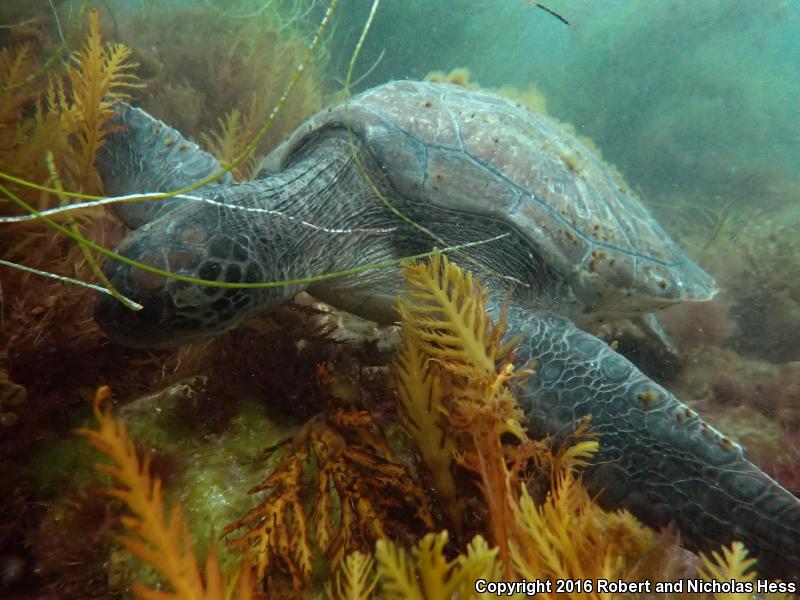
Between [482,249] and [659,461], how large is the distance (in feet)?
4.70

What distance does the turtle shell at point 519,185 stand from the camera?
2406 millimetres

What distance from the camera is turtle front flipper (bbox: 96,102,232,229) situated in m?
2.64

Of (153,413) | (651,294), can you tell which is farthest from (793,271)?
(153,413)

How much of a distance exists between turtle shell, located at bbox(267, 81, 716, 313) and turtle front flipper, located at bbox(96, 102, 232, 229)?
27.0 inches

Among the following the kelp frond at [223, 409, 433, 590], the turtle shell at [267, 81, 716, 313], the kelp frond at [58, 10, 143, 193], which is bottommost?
the kelp frond at [223, 409, 433, 590]

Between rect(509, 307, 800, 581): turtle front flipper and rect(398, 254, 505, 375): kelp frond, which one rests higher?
rect(398, 254, 505, 375): kelp frond

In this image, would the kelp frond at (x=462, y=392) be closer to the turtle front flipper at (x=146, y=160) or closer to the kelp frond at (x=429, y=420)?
the kelp frond at (x=429, y=420)

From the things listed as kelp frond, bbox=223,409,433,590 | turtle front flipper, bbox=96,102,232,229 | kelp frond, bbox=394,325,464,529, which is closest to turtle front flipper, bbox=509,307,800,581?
kelp frond, bbox=394,325,464,529

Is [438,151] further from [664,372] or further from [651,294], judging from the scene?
[664,372]

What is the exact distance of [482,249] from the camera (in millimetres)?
2559

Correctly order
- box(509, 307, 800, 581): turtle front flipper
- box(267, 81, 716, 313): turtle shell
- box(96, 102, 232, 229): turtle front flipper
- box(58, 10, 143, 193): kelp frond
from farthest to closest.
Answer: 1. box(96, 102, 232, 229): turtle front flipper
2. box(267, 81, 716, 313): turtle shell
3. box(58, 10, 143, 193): kelp frond
4. box(509, 307, 800, 581): turtle front flipper

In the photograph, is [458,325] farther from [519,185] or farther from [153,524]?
[519,185]

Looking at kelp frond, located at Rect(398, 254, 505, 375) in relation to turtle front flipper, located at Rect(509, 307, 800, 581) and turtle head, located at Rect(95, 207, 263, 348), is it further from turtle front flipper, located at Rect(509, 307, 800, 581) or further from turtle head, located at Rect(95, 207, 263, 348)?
turtle head, located at Rect(95, 207, 263, 348)

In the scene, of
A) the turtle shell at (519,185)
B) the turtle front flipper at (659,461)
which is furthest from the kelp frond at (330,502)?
the turtle shell at (519,185)
